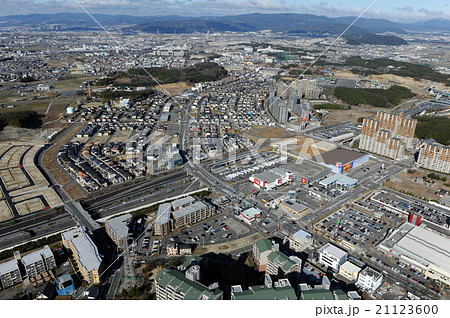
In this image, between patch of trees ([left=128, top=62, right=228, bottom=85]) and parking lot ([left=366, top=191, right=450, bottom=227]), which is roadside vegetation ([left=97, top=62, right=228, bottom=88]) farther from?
parking lot ([left=366, top=191, right=450, bottom=227])

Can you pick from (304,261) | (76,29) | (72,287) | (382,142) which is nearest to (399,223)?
(304,261)

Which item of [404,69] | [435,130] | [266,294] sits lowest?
[435,130]

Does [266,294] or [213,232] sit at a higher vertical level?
[266,294]

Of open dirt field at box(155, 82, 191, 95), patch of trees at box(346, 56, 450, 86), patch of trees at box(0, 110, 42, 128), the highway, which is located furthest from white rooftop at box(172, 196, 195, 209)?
patch of trees at box(346, 56, 450, 86)

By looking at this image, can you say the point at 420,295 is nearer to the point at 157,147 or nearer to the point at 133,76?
the point at 157,147

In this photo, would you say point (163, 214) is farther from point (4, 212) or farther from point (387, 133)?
point (387, 133)

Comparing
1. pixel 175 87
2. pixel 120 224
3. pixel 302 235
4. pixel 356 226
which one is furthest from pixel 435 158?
pixel 175 87
